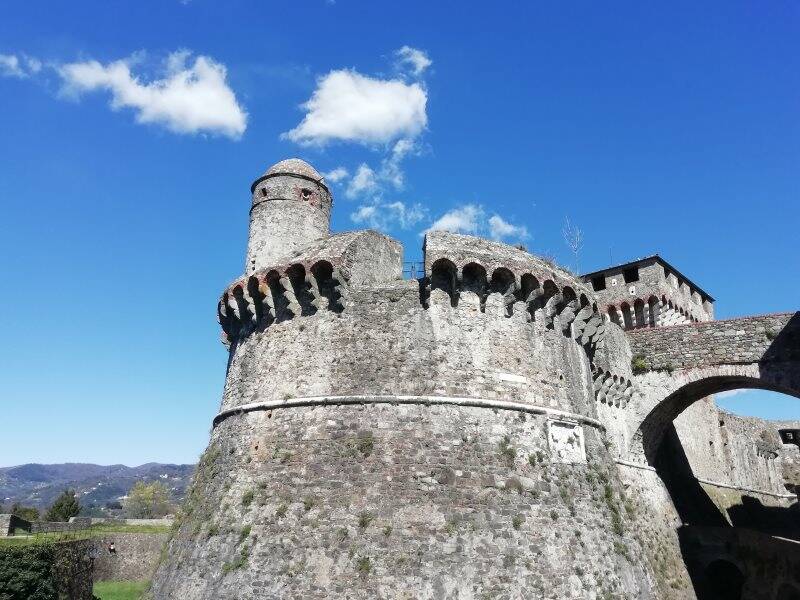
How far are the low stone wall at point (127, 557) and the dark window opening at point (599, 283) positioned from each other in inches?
1113

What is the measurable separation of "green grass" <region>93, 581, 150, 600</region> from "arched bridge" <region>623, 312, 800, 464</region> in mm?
21952

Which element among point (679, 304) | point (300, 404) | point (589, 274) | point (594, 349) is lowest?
point (300, 404)

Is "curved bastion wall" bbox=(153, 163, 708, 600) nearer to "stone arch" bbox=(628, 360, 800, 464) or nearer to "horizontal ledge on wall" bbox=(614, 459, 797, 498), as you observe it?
"horizontal ledge on wall" bbox=(614, 459, 797, 498)

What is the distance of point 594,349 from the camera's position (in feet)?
62.9

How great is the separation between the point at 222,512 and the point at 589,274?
24.7 m

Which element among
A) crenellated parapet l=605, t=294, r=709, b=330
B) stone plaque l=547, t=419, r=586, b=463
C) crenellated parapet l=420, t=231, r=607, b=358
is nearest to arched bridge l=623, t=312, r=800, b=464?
stone plaque l=547, t=419, r=586, b=463

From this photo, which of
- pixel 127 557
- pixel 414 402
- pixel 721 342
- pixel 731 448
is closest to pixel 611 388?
pixel 721 342

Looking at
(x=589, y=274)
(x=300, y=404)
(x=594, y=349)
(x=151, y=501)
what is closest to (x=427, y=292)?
(x=300, y=404)

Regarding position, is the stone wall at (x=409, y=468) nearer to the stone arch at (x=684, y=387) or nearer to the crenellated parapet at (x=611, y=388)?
the crenellated parapet at (x=611, y=388)

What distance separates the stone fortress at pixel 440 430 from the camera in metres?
12.8

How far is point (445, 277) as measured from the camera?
1574 centimetres

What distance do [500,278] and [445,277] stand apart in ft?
5.03

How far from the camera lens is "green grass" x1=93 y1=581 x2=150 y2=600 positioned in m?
26.0

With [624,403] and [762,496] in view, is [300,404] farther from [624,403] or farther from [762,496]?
[762,496]
